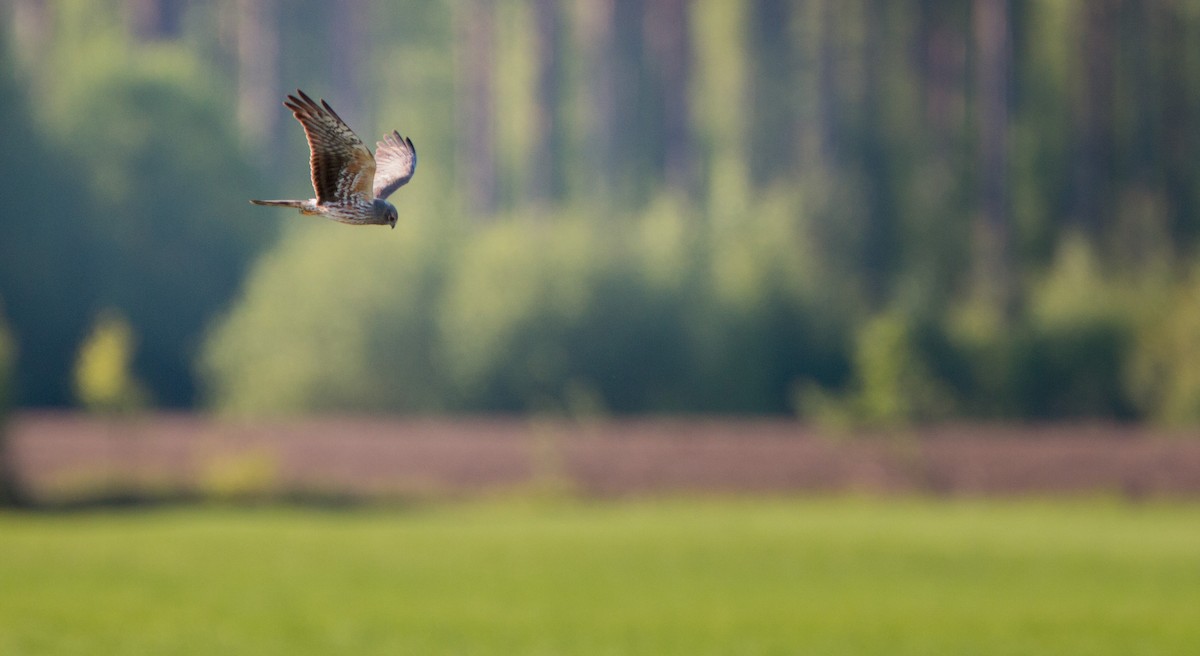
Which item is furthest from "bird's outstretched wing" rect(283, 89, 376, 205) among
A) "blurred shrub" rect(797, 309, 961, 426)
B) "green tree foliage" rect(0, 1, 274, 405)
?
"green tree foliage" rect(0, 1, 274, 405)

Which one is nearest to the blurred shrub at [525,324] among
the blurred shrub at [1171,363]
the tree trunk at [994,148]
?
the tree trunk at [994,148]

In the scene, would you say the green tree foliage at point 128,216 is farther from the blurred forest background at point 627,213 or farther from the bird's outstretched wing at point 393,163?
the bird's outstretched wing at point 393,163

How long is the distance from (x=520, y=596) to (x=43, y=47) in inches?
1370

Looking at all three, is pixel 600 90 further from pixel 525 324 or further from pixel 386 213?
pixel 386 213

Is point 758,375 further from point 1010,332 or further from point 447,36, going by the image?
point 447,36

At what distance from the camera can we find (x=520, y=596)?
2800 cm

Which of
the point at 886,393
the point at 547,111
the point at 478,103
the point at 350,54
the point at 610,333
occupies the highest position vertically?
the point at 350,54

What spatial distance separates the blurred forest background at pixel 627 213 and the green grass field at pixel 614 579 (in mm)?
3812

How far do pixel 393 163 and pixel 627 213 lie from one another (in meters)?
43.6

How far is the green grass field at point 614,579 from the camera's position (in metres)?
24.2

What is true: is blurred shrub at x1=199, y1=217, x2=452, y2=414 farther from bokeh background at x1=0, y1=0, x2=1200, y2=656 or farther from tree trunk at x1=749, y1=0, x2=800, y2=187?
tree trunk at x1=749, y1=0, x2=800, y2=187

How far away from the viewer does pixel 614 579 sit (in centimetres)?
2972

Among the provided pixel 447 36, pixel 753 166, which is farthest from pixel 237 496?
pixel 447 36

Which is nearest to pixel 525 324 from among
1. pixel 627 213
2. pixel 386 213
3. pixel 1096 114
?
pixel 627 213
